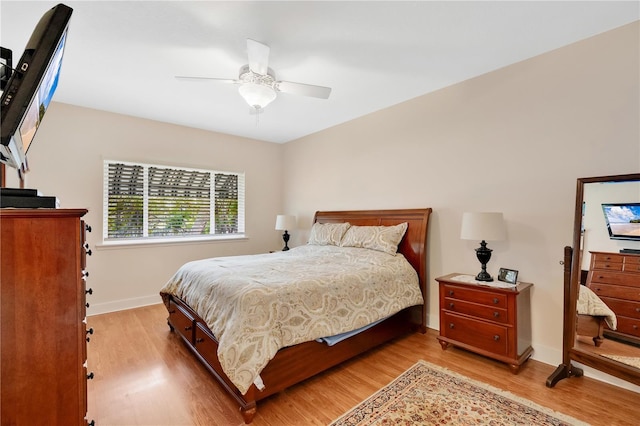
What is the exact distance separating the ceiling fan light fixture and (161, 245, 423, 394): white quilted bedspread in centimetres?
144

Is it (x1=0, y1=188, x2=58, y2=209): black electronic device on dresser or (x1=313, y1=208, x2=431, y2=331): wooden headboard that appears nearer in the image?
(x1=0, y1=188, x2=58, y2=209): black electronic device on dresser

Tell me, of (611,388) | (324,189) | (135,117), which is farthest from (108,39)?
(611,388)

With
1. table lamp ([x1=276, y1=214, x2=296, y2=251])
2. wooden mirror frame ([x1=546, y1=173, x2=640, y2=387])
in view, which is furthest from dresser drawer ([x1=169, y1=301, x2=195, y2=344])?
wooden mirror frame ([x1=546, y1=173, x2=640, y2=387])

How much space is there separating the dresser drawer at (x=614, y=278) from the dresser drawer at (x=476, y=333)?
0.71 metres

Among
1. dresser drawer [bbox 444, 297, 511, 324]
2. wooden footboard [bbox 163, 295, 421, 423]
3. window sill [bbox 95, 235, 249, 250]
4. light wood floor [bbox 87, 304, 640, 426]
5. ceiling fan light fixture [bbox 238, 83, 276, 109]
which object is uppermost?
ceiling fan light fixture [bbox 238, 83, 276, 109]

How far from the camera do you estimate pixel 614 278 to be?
1.97m

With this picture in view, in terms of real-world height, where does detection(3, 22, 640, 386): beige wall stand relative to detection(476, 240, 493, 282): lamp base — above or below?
above

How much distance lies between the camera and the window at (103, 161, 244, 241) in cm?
383

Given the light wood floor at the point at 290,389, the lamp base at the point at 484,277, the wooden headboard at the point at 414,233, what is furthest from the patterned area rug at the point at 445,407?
the wooden headboard at the point at 414,233

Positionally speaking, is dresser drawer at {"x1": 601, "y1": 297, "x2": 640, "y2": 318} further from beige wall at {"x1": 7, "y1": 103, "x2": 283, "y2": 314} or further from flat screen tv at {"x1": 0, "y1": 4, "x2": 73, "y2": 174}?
beige wall at {"x1": 7, "y1": 103, "x2": 283, "y2": 314}

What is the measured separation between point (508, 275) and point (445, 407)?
125 cm

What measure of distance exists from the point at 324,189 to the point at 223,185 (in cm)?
169

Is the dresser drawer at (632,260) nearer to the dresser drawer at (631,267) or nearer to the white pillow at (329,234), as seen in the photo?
the dresser drawer at (631,267)

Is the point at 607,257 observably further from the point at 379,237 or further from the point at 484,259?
the point at 379,237
